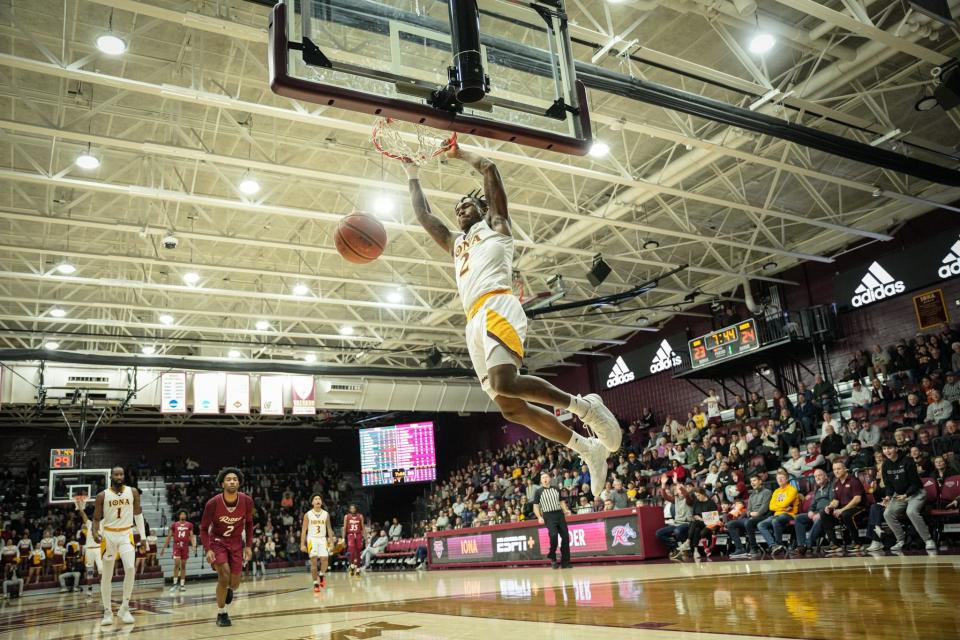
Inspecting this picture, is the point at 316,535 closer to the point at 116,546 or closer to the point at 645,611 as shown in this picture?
the point at 116,546

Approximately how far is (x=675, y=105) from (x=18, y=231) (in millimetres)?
13385

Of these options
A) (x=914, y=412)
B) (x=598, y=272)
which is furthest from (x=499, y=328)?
(x=598, y=272)

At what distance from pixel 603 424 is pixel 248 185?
986 centimetres

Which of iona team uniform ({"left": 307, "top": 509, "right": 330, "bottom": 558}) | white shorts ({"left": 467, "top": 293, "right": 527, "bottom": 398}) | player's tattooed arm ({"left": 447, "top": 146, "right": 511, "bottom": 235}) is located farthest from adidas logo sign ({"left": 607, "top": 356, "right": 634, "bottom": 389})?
white shorts ({"left": 467, "top": 293, "right": 527, "bottom": 398})

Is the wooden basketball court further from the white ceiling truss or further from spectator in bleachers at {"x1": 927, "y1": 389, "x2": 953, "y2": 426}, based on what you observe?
spectator in bleachers at {"x1": 927, "y1": 389, "x2": 953, "y2": 426}

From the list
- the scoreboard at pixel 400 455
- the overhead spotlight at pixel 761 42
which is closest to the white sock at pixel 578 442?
the overhead spotlight at pixel 761 42

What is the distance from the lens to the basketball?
23.7 feet

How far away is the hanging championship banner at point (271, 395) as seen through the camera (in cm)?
2050

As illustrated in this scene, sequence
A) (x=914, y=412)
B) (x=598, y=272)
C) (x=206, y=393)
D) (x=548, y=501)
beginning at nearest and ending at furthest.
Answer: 1. (x=548, y=501)
2. (x=914, y=412)
3. (x=598, y=272)
4. (x=206, y=393)

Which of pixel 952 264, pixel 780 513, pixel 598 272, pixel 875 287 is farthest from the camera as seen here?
pixel 875 287

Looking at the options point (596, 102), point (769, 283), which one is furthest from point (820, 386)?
point (596, 102)

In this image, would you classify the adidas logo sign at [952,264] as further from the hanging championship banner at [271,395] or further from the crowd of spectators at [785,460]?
the hanging championship banner at [271,395]

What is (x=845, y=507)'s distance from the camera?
9523 mm

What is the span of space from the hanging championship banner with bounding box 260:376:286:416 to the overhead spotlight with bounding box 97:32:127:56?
12.6 meters
